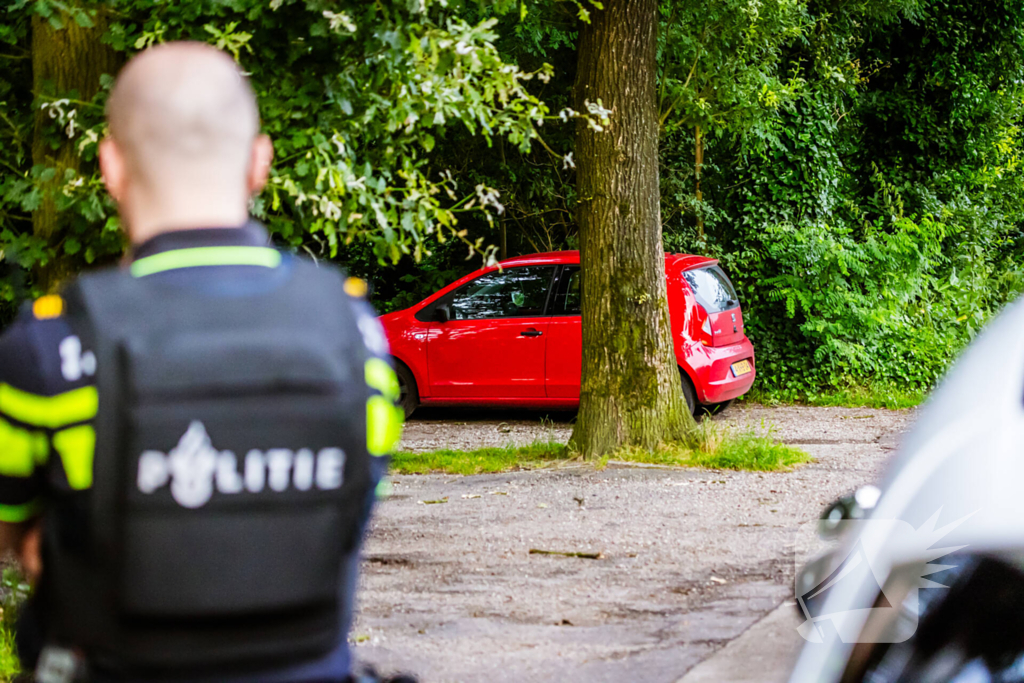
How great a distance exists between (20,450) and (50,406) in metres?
0.08

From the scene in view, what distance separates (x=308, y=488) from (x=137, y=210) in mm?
456

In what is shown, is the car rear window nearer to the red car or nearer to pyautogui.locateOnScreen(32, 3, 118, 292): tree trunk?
the red car

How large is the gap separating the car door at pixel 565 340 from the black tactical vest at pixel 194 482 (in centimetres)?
953

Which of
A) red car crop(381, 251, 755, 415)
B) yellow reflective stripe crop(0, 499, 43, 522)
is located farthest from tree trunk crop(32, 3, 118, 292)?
red car crop(381, 251, 755, 415)

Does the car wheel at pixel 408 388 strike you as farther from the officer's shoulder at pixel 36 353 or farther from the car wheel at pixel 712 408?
the officer's shoulder at pixel 36 353

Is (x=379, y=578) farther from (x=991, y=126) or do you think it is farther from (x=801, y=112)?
(x=991, y=126)

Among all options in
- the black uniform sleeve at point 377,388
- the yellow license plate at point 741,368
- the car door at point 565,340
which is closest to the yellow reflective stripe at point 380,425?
the black uniform sleeve at point 377,388

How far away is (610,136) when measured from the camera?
8.59m

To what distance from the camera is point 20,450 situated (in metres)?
1.40

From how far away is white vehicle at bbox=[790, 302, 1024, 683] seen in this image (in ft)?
5.84

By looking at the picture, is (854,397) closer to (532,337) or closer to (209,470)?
(532,337)

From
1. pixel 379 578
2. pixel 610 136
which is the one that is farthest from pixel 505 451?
pixel 379 578

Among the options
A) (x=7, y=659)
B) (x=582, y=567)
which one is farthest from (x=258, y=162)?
(x=582, y=567)

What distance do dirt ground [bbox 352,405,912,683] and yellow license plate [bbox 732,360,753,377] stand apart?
73.9 inches
